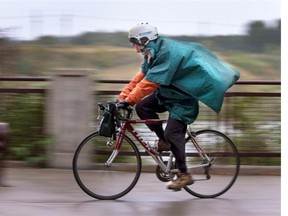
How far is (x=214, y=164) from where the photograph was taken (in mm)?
6867

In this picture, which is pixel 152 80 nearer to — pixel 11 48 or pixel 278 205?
pixel 278 205

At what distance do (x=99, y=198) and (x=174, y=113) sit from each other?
1187mm

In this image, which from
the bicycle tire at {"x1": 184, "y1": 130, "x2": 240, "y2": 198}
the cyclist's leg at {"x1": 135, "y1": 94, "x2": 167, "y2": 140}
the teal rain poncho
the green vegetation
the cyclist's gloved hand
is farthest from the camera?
the green vegetation

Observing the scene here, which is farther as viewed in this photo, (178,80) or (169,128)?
(169,128)

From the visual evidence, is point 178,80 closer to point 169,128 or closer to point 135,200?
point 169,128

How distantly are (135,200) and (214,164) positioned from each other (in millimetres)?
971

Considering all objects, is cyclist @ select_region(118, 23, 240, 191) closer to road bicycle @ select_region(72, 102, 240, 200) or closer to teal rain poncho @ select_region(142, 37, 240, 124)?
teal rain poncho @ select_region(142, 37, 240, 124)

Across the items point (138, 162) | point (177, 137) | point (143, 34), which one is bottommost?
point (138, 162)

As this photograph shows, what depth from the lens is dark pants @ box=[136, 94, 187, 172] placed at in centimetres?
630

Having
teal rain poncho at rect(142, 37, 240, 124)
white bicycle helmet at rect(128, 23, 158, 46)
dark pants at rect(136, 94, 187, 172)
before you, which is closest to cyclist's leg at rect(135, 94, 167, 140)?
dark pants at rect(136, 94, 187, 172)

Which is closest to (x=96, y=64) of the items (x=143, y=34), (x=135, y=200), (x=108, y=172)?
(x=108, y=172)

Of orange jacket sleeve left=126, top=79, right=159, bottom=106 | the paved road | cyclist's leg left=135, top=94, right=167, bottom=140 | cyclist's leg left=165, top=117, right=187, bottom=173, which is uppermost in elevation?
orange jacket sleeve left=126, top=79, right=159, bottom=106

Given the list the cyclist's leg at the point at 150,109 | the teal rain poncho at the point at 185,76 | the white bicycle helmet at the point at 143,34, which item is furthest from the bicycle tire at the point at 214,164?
the white bicycle helmet at the point at 143,34

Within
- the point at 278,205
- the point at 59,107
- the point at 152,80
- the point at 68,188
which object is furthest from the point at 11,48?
the point at 278,205
